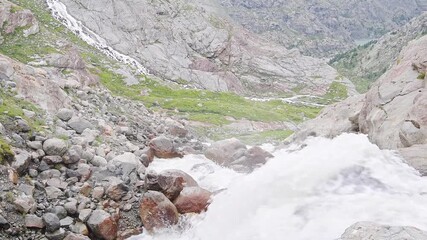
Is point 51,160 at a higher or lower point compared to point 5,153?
lower

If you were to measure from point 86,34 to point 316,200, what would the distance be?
112333mm

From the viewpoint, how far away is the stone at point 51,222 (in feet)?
57.0

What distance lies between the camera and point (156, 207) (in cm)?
2014

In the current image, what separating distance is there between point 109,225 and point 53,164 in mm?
4731

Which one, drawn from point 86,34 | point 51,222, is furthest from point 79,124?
point 86,34

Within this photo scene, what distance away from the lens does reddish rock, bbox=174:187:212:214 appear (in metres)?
21.1

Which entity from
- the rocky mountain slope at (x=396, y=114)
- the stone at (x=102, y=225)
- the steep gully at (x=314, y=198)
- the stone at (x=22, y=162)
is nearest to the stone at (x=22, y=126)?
the stone at (x=22, y=162)

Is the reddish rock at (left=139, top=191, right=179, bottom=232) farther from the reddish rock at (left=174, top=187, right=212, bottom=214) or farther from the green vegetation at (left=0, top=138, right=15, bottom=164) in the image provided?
the green vegetation at (left=0, top=138, right=15, bottom=164)

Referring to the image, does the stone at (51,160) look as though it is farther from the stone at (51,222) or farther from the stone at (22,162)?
the stone at (51,222)

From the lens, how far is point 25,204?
17.4m

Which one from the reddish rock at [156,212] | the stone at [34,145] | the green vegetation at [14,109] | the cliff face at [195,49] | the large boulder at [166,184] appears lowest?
the cliff face at [195,49]

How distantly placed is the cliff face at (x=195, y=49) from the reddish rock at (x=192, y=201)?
10039 centimetres

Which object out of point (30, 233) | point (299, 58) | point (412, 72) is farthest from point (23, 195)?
point (299, 58)

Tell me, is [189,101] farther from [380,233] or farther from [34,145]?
[380,233]
